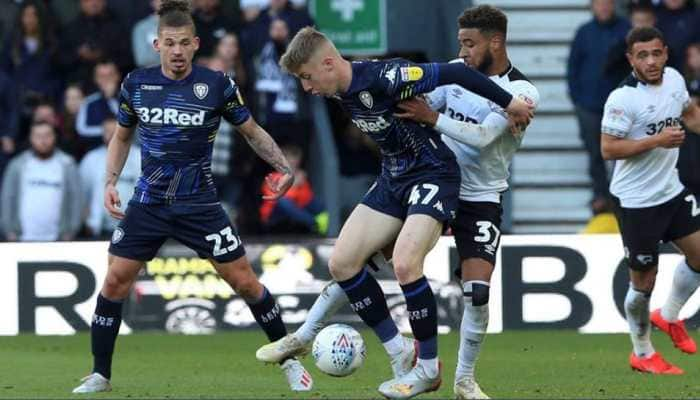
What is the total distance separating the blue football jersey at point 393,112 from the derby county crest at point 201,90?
886 mm

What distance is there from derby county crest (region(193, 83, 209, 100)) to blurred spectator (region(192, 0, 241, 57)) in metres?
6.92

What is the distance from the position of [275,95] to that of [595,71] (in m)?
3.17

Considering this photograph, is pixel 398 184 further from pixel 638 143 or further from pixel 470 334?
pixel 638 143

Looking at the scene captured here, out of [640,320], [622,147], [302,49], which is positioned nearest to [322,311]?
[302,49]

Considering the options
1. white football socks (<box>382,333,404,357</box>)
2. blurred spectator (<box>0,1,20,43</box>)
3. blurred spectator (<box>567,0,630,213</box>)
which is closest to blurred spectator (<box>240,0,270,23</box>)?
blurred spectator (<box>0,1,20,43</box>)

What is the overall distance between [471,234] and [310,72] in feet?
4.44

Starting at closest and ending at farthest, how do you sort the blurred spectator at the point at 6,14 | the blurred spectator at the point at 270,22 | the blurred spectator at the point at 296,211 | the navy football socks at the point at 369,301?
the navy football socks at the point at 369,301
the blurred spectator at the point at 296,211
the blurred spectator at the point at 270,22
the blurred spectator at the point at 6,14

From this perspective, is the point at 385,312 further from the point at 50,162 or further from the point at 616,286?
the point at 50,162

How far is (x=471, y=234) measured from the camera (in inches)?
404

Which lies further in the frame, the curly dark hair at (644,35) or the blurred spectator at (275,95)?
the blurred spectator at (275,95)

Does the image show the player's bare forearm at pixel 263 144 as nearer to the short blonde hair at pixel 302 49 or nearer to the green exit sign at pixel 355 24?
the short blonde hair at pixel 302 49

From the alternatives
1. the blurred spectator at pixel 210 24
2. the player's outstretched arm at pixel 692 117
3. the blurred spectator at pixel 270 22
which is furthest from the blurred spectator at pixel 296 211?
the player's outstretched arm at pixel 692 117

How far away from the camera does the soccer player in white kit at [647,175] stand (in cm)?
1163

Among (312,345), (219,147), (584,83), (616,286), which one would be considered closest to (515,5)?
(584,83)
